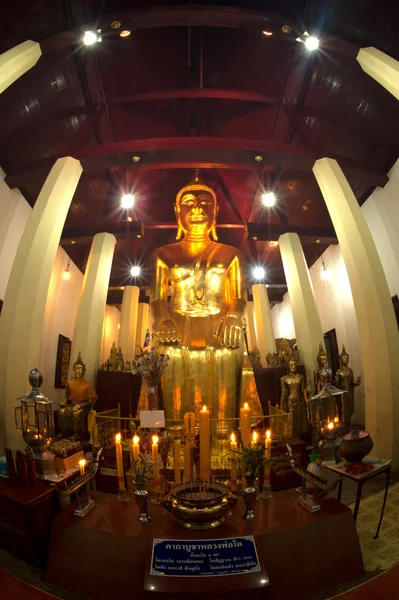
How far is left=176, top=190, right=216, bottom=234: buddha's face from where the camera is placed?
662 centimetres

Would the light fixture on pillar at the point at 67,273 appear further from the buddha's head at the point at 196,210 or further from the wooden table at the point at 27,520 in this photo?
the wooden table at the point at 27,520

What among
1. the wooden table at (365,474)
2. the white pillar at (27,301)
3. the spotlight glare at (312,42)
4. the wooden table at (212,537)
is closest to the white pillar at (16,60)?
the white pillar at (27,301)

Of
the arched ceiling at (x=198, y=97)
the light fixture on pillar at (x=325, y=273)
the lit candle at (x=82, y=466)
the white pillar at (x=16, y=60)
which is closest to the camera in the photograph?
the lit candle at (x=82, y=466)

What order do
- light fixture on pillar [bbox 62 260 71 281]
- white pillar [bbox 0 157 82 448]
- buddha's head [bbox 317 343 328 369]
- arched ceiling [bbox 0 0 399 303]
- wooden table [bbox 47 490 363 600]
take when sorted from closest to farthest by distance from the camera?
1. wooden table [bbox 47 490 363 600]
2. white pillar [bbox 0 157 82 448]
3. arched ceiling [bbox 0 0 399 303]
4. buddha's head [bbox 317 343 328 369]
5. light fixture on pillar [bbox 62 260 71 281]

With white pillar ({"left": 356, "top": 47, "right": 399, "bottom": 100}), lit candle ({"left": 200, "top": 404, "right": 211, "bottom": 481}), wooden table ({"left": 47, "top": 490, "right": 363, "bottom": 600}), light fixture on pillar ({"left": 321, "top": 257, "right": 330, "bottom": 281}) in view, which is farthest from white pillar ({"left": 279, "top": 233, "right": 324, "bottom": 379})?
wooden table ({"left": 47, "top": 490, "right": 363, "bottom": 600})

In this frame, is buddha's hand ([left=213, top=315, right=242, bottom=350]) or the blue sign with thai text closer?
the blue sign with thai text

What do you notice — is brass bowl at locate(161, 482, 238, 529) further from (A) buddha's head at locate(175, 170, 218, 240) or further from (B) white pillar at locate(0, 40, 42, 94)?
(B) white pillar at locate(0, 40, 42, 94)

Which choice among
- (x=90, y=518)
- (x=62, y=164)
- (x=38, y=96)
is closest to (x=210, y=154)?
(x=62, y=164)

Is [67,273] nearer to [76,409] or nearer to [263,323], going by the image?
[76,409]

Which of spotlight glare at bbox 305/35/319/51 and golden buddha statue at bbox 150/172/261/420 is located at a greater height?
spotlight glare at bbox 305/35/319/51

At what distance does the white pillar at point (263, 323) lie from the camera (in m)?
12.3

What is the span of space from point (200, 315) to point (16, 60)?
4.68 m

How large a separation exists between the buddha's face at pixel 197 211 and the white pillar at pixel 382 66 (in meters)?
3.25

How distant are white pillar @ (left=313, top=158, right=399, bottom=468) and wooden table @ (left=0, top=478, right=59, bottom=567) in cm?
448
